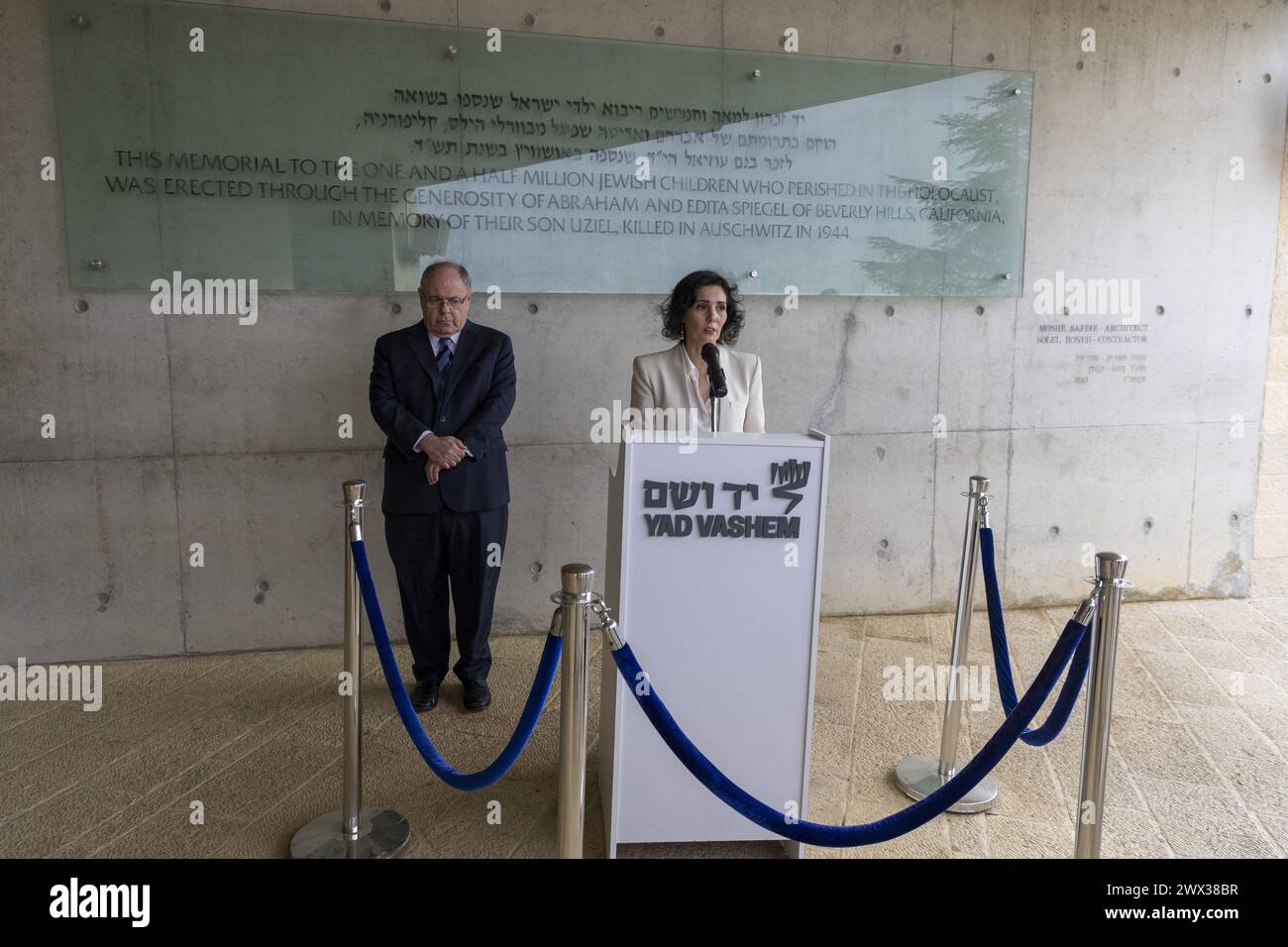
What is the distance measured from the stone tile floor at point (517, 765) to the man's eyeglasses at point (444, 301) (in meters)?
1.53

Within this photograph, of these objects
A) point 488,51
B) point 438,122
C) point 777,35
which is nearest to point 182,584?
point 438,122

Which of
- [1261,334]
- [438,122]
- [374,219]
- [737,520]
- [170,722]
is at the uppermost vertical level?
[438,122]

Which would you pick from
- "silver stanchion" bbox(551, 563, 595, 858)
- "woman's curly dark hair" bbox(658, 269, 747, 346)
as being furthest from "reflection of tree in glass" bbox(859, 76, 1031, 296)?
"silver stanchion" bbox(551, 563, 595, 858)

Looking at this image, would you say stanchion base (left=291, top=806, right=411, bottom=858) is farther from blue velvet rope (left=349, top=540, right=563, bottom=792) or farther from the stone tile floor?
blue velvet rope (left=349, top=540, right=563, bottom=792)

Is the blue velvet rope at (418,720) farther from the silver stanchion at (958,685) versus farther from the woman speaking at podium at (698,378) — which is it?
the silver stanchion at (958,685)

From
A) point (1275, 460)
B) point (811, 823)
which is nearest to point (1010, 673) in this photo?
point (811, 823)

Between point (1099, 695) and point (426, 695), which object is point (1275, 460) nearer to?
point (1099, 695)

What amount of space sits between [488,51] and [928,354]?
2523 mm

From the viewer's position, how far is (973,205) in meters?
4.45

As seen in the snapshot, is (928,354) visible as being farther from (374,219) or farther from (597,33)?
(374,219)

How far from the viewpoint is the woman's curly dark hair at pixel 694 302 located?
316cm

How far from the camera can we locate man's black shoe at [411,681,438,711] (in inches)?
135

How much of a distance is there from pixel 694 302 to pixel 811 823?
6.13 ft

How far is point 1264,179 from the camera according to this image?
4.71 m
